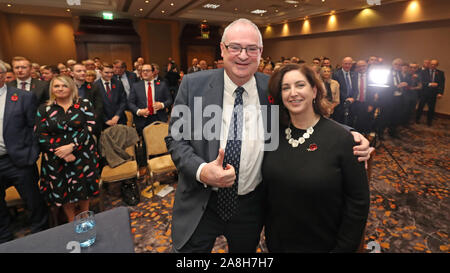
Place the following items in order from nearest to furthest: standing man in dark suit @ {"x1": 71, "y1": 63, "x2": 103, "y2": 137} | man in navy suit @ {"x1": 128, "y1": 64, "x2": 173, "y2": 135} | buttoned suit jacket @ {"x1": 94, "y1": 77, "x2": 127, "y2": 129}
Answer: standing man in dark suit @ {"x1": 71, "y1": 63, "x2": 103, "y2": 137} → man in navy suit @ {"x1": 128, "y1": 64, "x2": 173, "y2": 135} → buttoned suit jacket @ {"x1": 94, "y1": 77, "x2": 127, "y2": 129}

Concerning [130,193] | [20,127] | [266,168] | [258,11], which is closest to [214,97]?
[266,168]

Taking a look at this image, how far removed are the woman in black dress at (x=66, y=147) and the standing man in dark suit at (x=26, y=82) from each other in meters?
1.52

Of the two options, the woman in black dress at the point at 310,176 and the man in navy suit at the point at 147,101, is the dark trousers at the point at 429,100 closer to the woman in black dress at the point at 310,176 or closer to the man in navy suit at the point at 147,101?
the man in navy suit at the point at 147,101

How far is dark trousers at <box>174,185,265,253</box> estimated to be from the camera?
1.49 meters

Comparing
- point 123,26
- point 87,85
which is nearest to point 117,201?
point 87,85

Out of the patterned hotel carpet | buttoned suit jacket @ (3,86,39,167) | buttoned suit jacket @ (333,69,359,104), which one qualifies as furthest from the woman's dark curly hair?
buttoned suit jacket @ (333,69,359,104)

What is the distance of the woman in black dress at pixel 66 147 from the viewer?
2477 mm

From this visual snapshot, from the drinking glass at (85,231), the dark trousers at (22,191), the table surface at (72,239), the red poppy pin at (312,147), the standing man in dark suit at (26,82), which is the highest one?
the standing man in dark suit at (26,82)

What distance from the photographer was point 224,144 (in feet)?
4.72

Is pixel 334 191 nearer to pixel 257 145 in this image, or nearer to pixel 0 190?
pixel 257 145

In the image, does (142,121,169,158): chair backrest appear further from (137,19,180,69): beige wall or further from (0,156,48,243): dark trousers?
(137,19,180,69): beige wall

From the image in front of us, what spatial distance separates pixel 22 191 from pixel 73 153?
2.25 feet

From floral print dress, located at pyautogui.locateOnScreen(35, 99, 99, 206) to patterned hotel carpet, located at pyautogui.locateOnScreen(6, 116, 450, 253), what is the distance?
77cm

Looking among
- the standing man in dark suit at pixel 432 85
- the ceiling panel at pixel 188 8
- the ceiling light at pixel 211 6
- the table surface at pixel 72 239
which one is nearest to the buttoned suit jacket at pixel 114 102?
the table surface at pixel 72 239
